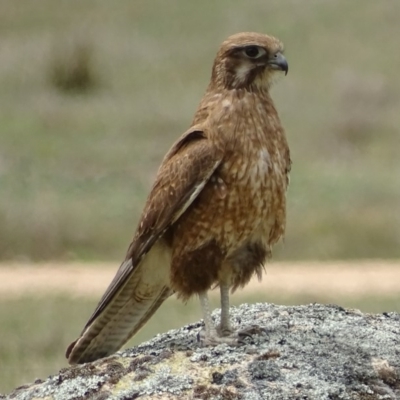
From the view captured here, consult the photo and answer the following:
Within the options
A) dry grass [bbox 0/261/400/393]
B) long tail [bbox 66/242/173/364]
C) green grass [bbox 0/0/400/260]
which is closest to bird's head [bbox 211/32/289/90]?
long tail [bbox 66/242/173/364]

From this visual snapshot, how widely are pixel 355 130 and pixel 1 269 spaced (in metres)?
10.1

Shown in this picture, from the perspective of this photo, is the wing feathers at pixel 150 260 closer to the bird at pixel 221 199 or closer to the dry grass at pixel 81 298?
the bird at pixel 221 199

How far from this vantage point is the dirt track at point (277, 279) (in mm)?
13845

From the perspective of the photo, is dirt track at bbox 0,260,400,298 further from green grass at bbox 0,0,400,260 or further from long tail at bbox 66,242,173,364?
long tail at bbox 66,242,173,364

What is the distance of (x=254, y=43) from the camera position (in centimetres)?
562

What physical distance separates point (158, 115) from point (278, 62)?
57.7ft

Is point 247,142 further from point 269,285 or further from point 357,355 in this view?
point 269,285

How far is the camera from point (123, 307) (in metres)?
5.95

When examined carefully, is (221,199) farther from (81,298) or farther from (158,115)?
(158,115)

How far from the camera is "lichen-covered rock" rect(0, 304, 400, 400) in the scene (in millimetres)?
4914

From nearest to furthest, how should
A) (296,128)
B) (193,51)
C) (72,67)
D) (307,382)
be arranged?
(307,382) → (296,128) → (72,67) → (193,51)

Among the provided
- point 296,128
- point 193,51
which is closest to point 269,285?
point 296,128

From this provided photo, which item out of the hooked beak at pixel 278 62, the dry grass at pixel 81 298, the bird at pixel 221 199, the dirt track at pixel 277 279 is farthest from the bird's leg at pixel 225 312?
the dirt track at pixel 277 279

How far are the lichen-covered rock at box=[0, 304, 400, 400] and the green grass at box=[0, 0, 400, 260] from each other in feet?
32.1
